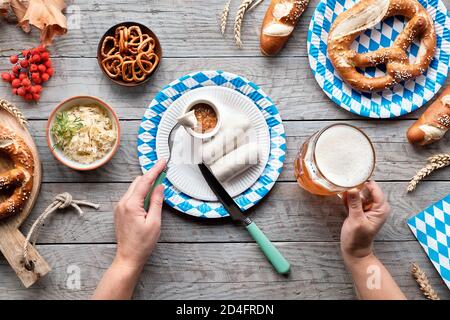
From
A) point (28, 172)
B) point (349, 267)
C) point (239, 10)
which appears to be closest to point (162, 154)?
point (28, 172)

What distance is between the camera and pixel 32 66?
1630 millimetres

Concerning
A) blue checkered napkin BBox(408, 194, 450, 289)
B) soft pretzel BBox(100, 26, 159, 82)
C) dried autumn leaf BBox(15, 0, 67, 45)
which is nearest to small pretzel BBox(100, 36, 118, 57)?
soft pretzel BBox(100, 26, 159, 82)

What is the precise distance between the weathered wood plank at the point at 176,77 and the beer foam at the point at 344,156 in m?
0.21

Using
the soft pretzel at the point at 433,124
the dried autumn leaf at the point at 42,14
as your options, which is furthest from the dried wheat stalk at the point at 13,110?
the soft pretzel at the point at 433,124

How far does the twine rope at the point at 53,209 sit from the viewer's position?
1580 mm

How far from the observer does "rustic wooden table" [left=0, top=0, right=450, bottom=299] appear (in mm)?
1650

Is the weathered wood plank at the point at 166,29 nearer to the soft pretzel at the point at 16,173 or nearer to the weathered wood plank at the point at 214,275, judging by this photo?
the soft pretzel at the point at 16,173

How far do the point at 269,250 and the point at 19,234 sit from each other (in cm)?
80

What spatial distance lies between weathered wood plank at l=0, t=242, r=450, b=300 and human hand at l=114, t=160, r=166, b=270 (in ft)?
0.42

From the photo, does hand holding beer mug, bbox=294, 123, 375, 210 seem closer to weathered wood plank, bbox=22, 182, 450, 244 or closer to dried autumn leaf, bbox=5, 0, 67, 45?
weathered wood plank, bbox=22, 182, 450, 244

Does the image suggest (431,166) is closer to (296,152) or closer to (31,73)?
(296,152)

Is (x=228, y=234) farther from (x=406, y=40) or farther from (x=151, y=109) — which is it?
(x=406, y=40)
